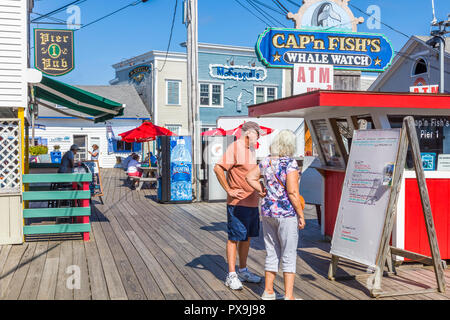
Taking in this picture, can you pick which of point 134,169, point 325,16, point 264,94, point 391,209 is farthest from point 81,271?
point 264,94

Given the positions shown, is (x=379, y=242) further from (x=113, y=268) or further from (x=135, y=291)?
(x=113, y=268)

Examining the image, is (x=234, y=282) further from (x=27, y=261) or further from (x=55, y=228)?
(x=55, y=228)

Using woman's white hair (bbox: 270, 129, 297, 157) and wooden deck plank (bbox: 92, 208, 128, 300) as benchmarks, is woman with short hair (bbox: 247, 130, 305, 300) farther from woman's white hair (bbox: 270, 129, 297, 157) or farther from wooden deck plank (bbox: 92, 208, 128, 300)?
wooden deck plank (bbox: 92, 208, 128, 300)

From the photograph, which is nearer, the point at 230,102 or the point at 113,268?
the point at 113,268

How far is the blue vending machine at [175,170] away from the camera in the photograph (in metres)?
12.2

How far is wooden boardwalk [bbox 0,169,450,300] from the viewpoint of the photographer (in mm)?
4711

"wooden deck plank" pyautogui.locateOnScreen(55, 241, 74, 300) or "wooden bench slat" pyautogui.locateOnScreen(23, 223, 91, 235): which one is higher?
"wooden bench slat" pyautogui.locateOnScreen(23, 223, 91, 235)

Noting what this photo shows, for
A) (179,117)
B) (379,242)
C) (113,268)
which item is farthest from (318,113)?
(179,117)

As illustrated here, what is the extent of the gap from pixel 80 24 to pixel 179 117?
13.3 metres

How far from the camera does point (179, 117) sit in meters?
28.9

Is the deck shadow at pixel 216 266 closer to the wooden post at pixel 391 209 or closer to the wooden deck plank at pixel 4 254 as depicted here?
the wooden post at pixel 391 209

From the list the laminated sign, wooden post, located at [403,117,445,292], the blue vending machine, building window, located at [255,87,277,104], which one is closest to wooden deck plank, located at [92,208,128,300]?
wooden post, located at [403,117,445,292]

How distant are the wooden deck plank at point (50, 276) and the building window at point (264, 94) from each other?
23872 mm

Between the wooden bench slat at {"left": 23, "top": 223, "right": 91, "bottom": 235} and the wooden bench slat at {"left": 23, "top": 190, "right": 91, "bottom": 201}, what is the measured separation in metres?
0.44
